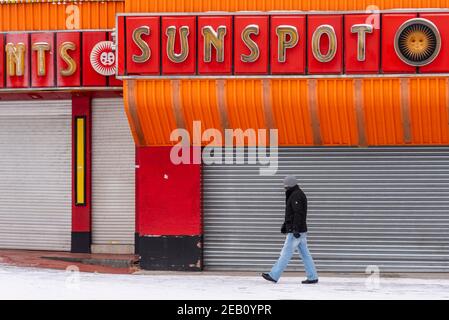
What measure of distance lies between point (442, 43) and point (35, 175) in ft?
29.1

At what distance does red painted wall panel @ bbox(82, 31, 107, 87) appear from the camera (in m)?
15.6

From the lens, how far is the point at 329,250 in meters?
14.6

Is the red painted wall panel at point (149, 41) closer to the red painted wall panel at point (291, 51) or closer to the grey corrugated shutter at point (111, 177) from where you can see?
the red painted wall panel at point (291, 51)

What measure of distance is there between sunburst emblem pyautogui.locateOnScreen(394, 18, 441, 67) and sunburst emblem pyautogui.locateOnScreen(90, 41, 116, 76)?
5348 millimetres

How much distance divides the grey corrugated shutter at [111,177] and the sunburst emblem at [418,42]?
20.4 feet

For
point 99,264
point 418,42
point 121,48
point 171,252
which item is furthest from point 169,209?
point 418,42

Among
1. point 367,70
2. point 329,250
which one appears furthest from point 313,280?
point 367,70

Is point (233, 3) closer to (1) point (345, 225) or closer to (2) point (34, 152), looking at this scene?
(1) point (345, 225)

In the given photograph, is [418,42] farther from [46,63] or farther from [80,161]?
[80,161]

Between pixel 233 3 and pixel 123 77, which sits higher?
pixel 233 3

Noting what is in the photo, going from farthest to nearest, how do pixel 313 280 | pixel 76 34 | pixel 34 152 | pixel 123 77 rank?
pixel 34 152 → pixel 76 34 → pixel 123 77 → pixel 313 280

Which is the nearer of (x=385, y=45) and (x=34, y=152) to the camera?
(x=385, y=45)

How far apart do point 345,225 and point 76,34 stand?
6247mm

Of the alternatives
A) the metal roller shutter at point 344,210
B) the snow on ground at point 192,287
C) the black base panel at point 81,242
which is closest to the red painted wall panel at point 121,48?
the metal roller shutter at point 344,210
